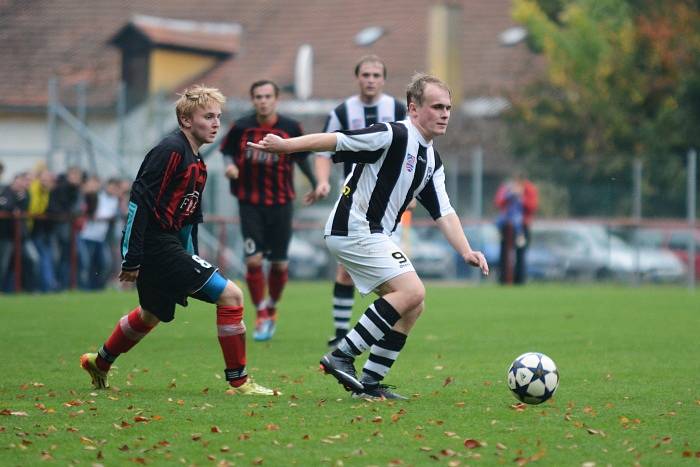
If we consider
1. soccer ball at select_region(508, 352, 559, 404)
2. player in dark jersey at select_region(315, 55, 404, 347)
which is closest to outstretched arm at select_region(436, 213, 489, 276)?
soccer ball at select_region(508, 352, 559, 404)

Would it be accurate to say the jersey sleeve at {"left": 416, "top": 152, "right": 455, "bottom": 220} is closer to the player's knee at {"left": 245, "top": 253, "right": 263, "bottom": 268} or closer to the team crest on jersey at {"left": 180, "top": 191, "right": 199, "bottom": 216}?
the team crest on jersey at {"left": 180, "top": 191, "right": 199, "bottom": 216}

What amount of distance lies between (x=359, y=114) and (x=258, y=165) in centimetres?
136

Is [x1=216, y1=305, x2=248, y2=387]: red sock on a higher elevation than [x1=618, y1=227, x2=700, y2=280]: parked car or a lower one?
lower

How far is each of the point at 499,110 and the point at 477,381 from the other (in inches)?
1016

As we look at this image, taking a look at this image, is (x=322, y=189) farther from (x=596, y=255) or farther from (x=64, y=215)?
(x=596, y=255)

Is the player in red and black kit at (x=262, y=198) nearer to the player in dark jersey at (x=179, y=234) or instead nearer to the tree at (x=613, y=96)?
the player in dark jersey at (x=179, y=234)

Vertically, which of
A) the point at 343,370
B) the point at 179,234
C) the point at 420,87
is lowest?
the point at 343,370

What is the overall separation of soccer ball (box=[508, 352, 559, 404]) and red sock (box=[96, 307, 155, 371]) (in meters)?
2.46

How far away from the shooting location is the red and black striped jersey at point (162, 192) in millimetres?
7758

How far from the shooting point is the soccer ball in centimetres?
739

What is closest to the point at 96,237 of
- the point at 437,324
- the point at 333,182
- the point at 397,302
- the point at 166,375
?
the point at 333,182

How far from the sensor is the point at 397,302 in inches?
302

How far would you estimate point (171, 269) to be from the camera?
7.91 metres

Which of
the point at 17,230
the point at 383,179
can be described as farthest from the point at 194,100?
the point at 17,230
